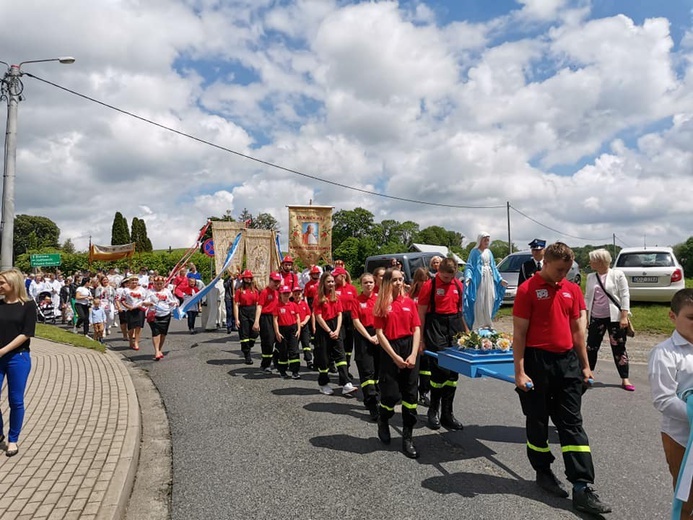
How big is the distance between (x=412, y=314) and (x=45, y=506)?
11.0 feet

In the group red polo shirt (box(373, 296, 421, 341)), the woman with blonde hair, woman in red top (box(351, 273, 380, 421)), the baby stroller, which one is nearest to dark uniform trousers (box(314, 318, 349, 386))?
woman in red top (box(351, 273, 380, 421))

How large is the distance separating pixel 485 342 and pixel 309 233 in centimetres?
835

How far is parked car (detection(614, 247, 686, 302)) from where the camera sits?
42.4 ft

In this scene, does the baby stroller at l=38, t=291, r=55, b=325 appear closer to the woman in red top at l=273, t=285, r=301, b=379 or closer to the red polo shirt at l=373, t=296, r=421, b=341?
the woman in red top at l=273, t=285, r=301, b=379

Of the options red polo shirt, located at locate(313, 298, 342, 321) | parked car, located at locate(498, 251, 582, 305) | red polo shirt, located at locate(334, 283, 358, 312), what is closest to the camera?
red polo shirt, located at locate(313, 298, 342, 321)

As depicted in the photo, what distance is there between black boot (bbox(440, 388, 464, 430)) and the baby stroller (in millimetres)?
18758

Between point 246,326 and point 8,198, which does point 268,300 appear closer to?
point 246,326

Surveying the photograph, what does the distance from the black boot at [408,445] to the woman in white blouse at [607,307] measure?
342 cm

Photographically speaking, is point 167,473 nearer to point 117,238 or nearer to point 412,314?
point 412,314

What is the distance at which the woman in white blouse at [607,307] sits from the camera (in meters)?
6.81

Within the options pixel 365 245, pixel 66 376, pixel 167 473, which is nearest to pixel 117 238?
pixel 365 245

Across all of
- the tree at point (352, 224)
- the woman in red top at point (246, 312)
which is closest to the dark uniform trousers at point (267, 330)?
the woman in red top at point (246, 312)

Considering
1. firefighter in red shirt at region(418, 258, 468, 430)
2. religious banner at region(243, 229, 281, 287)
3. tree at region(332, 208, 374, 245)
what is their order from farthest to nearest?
tree at region(332, 208, 374, 245), religious banner at region(243, 229, 281, 287), firefighter in red shirt at region(418, 258, 468, 430)

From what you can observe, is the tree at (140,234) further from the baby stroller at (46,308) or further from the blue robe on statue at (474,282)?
the blue robe on statue at (474,282)
